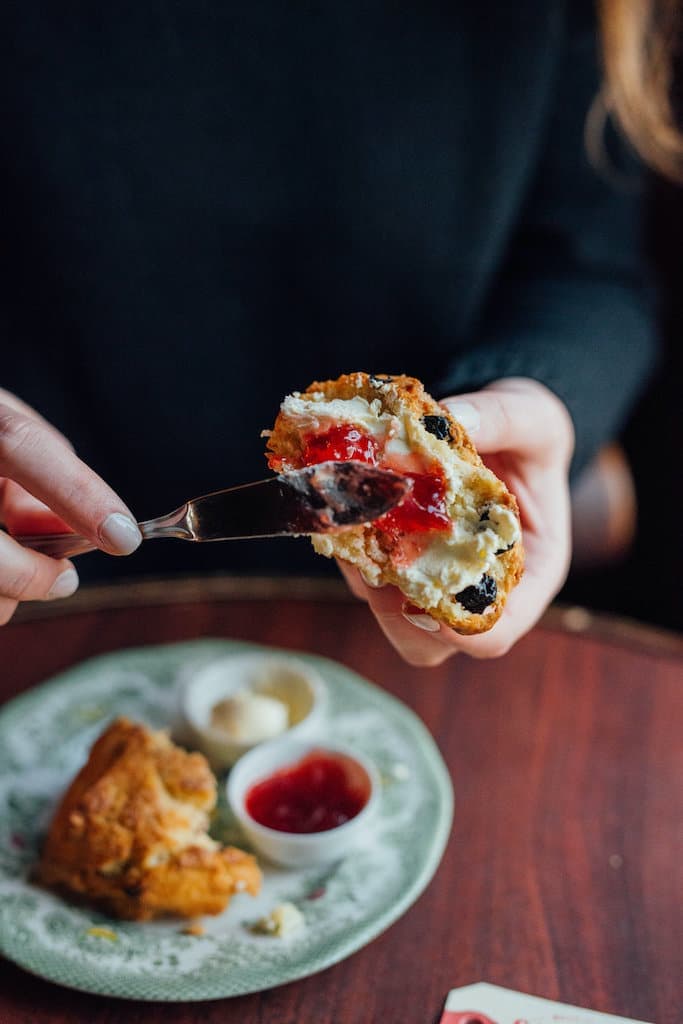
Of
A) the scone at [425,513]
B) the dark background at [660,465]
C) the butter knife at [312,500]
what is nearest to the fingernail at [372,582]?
the scone at [425,513]

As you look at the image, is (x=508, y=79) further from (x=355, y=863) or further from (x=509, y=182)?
(x=355, y=863)

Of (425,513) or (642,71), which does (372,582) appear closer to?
(425,513)

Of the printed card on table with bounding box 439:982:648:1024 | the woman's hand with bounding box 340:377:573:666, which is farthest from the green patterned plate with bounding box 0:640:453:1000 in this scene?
the woman's hand with bounding box 340:377:573:666

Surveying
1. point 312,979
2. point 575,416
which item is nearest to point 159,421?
point 575,416

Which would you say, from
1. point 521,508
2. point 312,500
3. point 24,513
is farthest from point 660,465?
point 312,500

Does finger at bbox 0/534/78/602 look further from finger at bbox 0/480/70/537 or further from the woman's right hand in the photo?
finger at bbox 0/480/70/537

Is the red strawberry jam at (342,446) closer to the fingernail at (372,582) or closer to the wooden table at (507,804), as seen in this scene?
the fingernail at (372,582)
